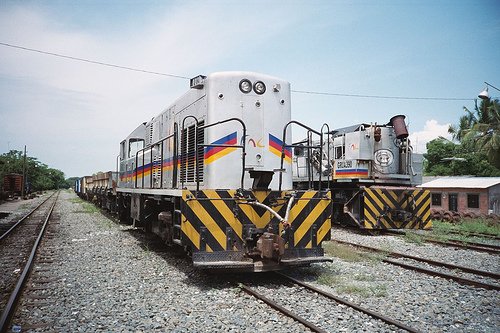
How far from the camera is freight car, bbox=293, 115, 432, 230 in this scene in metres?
9.80

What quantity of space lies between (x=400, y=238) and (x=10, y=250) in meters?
8.83

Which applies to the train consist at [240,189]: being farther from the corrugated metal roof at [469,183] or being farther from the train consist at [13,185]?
the train consist at [13,185]

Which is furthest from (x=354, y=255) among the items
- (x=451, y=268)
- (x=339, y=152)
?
(x=339, y=152)

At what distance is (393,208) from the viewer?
983 centimetres

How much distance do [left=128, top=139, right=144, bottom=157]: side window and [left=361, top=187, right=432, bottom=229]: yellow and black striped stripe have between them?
6.18 meters

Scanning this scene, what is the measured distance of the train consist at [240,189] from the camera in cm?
492

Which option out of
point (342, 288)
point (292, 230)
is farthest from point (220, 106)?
point (342, 288)

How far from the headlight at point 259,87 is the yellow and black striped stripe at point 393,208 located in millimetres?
5058

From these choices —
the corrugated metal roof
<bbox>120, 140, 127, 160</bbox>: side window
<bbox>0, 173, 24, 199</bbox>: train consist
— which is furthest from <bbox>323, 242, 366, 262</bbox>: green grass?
<bbox>0, 173, 24, 199</bbox>: train consist

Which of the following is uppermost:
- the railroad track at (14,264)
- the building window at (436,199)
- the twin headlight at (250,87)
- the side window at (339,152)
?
the twin headlight at (250,87)

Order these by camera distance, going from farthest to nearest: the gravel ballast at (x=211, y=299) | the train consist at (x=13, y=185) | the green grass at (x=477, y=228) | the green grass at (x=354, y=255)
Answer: the train consist at (x=13, y=185) < the green grass at (x=477, y=228) < the green grass at (x=354, y=255) < the gravel ballast at (x=211, y=299)

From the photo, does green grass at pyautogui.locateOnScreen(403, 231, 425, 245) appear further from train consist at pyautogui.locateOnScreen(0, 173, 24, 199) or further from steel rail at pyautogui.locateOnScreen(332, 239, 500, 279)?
train consist at pyautogui.locateOnScreen(0, 173, 24, 199)

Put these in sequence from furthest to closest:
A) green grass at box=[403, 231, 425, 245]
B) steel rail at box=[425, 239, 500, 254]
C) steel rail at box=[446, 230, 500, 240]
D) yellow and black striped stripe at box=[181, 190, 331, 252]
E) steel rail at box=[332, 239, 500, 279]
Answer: steel rail at box=[446, 230, 500, 240], green grass at box=[403, 231, 425, 245], steel rail at box=[425, 239, 500, 254], steel rail at box=[332, 239, 500, 279], yellow and black striped stripe at box=[181, 190, 331, 252]

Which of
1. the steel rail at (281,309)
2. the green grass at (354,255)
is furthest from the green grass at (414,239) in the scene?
the steel rail at (281,309)
